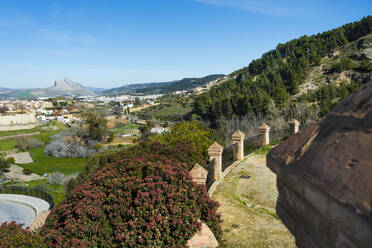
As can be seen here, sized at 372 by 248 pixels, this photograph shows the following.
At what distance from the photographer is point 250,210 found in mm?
7129

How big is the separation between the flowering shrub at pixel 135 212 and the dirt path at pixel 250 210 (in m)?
0.74

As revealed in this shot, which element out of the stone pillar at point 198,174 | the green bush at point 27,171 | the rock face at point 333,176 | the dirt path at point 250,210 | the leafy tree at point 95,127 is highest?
the rock face at point 333,176

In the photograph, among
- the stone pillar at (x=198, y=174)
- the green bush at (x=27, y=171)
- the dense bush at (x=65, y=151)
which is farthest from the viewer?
the dense bush at (x=65, y=151)

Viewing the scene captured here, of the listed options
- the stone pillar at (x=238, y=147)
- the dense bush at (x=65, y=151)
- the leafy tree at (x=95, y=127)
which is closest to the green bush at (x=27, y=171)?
the dense bush at (x=65, y=151)

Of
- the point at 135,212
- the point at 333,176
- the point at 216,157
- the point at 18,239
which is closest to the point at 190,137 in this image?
the point at 216,157

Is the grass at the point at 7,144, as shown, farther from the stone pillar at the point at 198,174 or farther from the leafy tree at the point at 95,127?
the stone pillar at the point at 198,174

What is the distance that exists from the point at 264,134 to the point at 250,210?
22.9 ft

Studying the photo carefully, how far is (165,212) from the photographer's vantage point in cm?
494

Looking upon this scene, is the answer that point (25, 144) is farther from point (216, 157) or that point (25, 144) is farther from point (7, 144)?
point (216, 157)

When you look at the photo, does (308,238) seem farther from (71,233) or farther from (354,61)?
(354,61)

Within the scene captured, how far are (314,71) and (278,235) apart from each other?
55.3 m

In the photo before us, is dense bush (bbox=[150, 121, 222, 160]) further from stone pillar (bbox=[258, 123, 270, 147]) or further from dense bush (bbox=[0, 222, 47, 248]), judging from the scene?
dense bush (bbox=[0, 222, 47, 248])

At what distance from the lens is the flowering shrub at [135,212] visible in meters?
4.79

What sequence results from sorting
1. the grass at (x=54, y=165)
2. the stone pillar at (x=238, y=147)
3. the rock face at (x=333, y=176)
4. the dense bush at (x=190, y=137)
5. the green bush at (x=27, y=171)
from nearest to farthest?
1. the rock face at (x=333, y=176)
2. the stone pillar at (x=238, y=147)
3. the dense bush at (x=190, y=137)
4. the green bush at (x=27, y=171)
5. the grass at (x=54, y=165)
